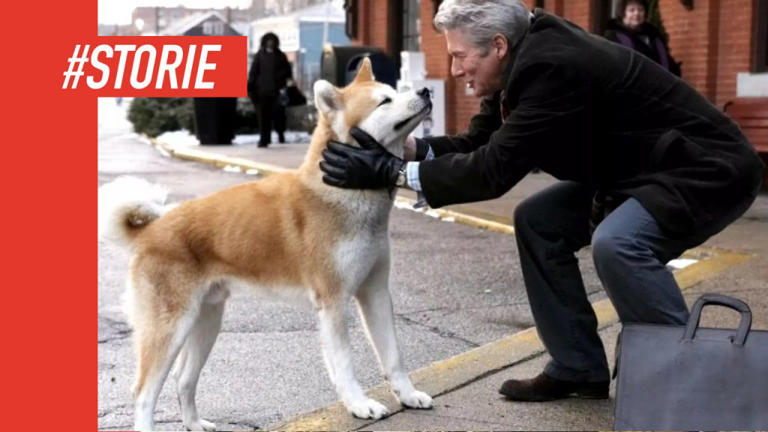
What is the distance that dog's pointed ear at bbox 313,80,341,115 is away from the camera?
415 cm

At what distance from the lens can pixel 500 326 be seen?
20.1 feet

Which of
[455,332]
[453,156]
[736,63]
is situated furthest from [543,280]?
[736,63]

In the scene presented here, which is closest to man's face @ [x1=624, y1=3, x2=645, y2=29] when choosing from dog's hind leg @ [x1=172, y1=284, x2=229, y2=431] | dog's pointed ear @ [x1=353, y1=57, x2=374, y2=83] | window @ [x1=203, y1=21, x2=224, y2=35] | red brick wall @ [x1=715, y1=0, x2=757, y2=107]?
red brick wall @ [x1=715, y1=0, x2=757, y2=107]

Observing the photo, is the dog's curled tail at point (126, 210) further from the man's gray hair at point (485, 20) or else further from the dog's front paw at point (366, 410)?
the man's gray hair at point (485, 20)

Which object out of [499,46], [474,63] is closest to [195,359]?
[474,63]

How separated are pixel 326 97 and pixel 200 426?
149 centimetres

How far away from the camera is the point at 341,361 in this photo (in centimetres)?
418

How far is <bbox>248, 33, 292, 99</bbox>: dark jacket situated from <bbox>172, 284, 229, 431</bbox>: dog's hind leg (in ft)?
50.5

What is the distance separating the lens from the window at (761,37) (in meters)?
11.3

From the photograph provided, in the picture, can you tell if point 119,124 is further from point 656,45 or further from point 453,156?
point 453,156

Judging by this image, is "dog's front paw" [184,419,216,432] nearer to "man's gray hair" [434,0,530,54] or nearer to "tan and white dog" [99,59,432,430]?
"tan and white dog" [99,59,432,430]

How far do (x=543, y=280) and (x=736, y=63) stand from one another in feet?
26.8

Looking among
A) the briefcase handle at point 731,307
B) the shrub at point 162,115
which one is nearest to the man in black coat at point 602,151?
the briefcase handle at point 731,307
